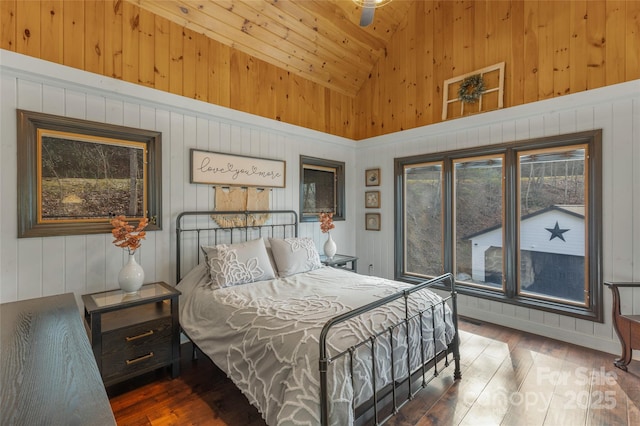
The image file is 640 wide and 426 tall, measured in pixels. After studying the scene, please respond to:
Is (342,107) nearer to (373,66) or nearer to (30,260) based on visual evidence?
(373,66)

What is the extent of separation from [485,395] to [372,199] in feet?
10.00

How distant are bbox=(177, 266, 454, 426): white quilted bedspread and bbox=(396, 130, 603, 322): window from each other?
67.1 inches

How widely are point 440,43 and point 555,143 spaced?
6.60ft

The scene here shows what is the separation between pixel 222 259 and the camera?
269 cm

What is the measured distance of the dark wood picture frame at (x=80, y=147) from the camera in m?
2.25

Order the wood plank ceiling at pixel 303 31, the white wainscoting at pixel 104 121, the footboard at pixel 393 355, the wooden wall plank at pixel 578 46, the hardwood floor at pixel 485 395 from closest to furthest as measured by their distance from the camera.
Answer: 1. the footboard at pixel 393 355
2. the hardwood floor at pixel 485 395
3. the white wainscoting at pixel 104 121
4. the wooden wall plank at pixel 578 46
5. the wood plank ceiling at pixel 303 31

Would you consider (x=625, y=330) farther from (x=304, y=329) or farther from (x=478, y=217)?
(x=304, y=329)

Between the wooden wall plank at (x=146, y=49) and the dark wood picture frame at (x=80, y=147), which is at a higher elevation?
the wooden wall plank at (x=146, y=49)

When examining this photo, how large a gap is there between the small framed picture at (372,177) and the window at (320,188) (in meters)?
0.41

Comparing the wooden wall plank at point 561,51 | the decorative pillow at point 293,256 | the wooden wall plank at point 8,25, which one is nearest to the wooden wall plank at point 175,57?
the wooden wall plank at point 8,25

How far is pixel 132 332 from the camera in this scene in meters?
2.22

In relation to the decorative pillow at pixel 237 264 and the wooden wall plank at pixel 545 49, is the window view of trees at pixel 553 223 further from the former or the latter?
the decorative pillow at pixel 237 264

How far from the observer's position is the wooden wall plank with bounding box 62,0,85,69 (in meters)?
2.48

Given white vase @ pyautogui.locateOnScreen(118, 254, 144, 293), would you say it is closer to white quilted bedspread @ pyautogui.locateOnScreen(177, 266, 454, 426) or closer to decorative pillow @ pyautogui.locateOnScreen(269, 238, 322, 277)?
white quilted bedspread @ pyautogui.locateOnScreen(177, 266, 454, 426)
